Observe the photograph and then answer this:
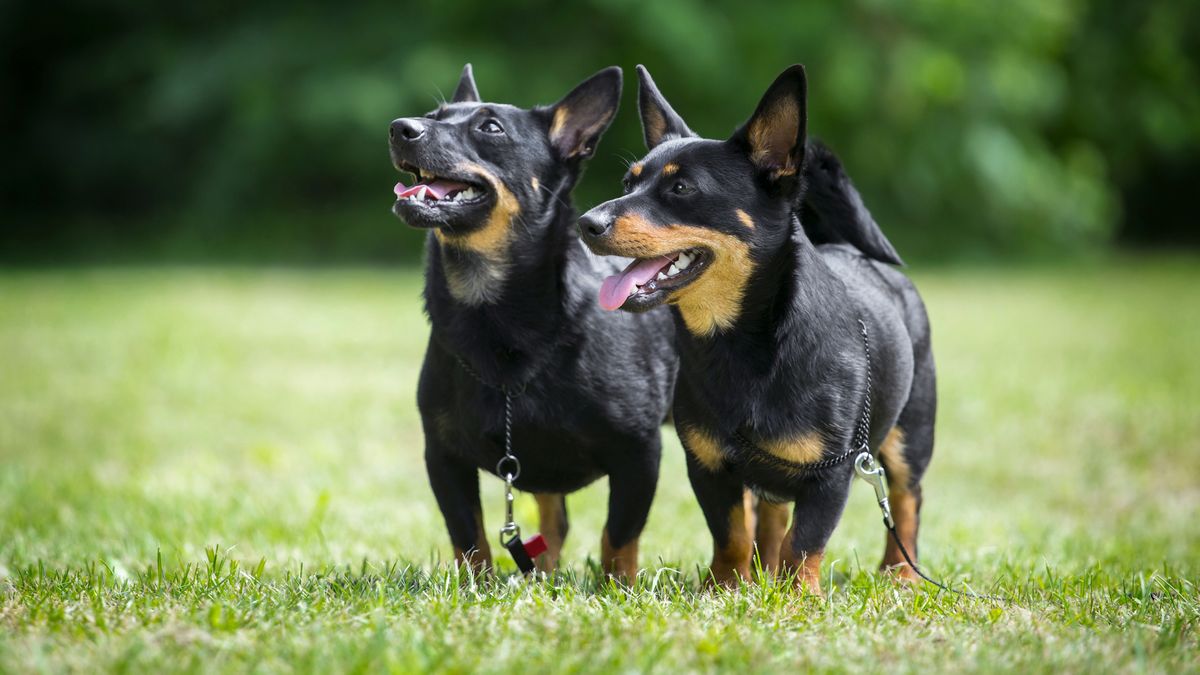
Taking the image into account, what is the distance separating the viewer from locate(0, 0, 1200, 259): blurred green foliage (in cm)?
1895

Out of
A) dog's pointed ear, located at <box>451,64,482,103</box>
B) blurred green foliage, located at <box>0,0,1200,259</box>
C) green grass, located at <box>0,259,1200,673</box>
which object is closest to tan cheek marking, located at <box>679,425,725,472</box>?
green grass, located at <box>0,259,1200,673</box>

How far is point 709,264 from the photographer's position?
357 centimetres

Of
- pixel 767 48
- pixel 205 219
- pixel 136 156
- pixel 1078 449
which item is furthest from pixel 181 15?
pixel 1078 449

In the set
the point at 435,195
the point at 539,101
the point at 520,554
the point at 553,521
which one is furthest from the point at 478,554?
the point at 539,101

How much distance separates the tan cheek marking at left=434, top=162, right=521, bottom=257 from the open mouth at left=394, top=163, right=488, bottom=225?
0.13 feet

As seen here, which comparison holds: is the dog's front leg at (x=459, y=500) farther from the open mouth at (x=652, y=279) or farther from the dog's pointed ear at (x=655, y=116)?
the dog's pointed ear at (x=655, y=116)

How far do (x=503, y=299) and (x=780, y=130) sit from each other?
43.7 inches

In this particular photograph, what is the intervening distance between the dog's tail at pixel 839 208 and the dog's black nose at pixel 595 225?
1.05 meters

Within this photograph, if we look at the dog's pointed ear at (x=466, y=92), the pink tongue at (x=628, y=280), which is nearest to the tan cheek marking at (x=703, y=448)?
the pink tongue at (x=628, y=280)

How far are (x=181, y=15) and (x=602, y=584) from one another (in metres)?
23.5

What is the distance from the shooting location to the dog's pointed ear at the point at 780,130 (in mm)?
3570

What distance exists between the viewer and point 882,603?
3.46m

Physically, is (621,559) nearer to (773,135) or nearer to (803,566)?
(803,566)

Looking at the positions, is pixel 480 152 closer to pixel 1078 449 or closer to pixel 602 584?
pixel 602 584
